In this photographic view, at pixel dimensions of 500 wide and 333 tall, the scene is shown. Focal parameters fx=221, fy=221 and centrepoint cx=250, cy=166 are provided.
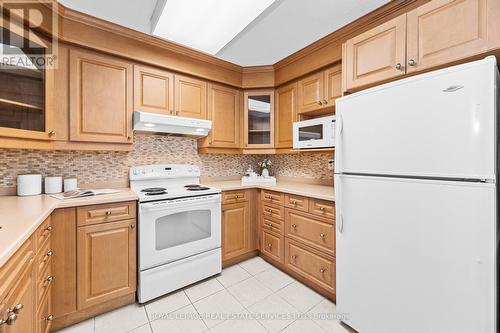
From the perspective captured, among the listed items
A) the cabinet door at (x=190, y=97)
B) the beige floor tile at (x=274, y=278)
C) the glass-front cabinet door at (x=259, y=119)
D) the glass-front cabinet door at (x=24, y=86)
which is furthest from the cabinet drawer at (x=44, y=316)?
the glass-front cabinet door at (x=259, y=119)

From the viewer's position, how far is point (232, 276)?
2.29 m

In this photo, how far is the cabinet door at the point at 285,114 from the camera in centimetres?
261

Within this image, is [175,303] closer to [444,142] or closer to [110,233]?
[110,233]

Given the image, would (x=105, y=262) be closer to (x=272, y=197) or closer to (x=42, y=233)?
(x=42, y=233)

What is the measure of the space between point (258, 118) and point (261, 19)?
1.36m

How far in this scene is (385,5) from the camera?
1630 millimetres

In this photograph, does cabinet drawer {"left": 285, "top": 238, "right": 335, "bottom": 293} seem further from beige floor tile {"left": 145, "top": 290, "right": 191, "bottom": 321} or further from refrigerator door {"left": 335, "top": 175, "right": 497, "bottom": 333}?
beige floor tile {"left": 145, "top": 290, "right": 191, "bottom": 321}

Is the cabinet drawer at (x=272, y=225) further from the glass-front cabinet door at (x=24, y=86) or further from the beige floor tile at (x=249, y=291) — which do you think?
the glass-front cabinet door at (x=24, y=86)

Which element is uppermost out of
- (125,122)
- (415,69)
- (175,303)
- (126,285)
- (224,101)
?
(224,101)

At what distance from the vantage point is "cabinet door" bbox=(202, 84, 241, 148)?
2.64 meters

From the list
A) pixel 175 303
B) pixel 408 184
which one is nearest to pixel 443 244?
pixel 408 184

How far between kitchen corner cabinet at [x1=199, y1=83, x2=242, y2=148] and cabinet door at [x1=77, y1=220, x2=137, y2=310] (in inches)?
50.6

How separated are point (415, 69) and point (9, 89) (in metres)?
2.65

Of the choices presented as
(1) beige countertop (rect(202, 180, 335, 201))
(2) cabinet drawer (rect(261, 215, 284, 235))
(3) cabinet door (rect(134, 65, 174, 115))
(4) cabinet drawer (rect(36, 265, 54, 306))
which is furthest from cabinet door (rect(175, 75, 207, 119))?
(4) cabinet drawer (rect(36, 265, 54, 306))
